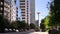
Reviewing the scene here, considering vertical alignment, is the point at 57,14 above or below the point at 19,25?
above

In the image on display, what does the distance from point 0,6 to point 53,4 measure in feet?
202

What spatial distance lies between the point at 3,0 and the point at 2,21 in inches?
1050

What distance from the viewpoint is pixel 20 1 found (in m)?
151

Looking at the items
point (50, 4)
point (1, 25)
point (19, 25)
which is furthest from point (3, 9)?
point (50, 4)

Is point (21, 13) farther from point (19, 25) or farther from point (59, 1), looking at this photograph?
point (59, 1)

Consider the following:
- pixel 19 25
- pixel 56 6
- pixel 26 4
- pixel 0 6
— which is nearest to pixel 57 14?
pixel 56 6

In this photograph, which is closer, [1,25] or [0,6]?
[1,25]

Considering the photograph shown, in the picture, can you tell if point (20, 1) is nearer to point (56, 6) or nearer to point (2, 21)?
point (2, 21)

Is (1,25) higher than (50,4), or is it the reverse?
(50,4)

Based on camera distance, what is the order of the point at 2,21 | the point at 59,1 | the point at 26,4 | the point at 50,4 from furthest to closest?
the point at 26,4 < the point at 2,21 < the point at 50,4 < the point at 59,1

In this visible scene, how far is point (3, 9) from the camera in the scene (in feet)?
270

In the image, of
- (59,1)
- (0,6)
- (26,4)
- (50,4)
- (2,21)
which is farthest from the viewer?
(26,4)

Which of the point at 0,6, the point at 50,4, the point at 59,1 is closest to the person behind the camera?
the point at 59,1

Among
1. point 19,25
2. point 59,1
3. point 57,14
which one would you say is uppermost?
point 59,1
